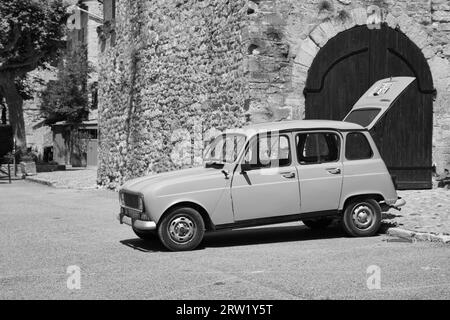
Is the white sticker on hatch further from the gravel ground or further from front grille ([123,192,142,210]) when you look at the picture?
front grille ([123,192,142,210])

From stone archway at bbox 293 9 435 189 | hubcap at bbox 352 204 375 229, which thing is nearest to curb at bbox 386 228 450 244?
hubcap at bbox 352 204 375 229

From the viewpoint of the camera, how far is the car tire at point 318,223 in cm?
998

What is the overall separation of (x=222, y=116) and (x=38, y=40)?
20.5m

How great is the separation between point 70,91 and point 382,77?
111 feet

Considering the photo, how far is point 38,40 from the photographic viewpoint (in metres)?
31.9

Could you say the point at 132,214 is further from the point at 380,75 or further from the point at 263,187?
the point at 380,75

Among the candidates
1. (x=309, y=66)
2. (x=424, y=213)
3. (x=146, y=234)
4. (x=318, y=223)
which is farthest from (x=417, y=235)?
(x=309, y=66)

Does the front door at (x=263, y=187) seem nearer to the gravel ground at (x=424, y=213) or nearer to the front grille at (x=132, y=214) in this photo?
the front grille at (x=132, y=214)

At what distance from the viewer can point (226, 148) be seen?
9.09 metres

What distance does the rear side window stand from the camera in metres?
9.00

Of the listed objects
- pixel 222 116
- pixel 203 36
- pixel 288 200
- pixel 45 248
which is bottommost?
pixel 45 248
